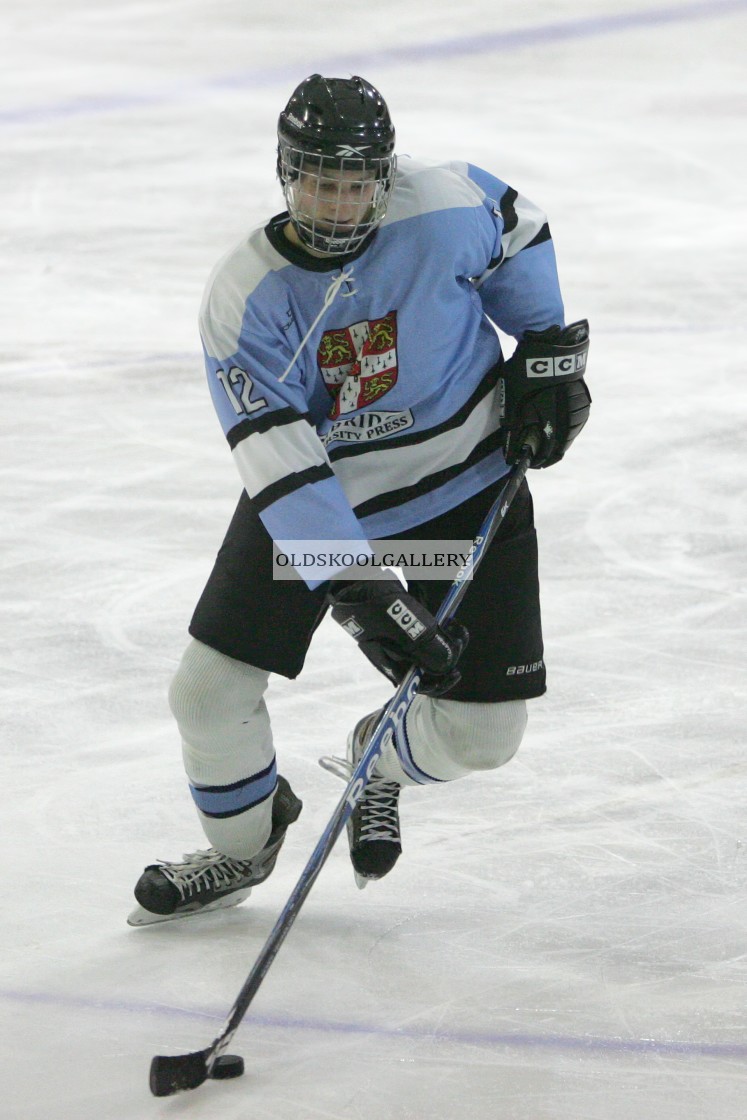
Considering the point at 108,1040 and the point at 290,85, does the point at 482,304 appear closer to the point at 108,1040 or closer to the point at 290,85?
the point at 108,1040

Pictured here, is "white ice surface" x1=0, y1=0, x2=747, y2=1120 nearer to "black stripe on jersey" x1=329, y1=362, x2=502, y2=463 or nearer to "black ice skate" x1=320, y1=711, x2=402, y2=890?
"black ice skate" x1=320, y1=711, x2=402, y2=890

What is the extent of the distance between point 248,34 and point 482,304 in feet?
21.3

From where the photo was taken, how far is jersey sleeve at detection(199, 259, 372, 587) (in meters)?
2.04

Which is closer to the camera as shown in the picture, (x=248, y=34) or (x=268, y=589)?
(x=268, y=589)

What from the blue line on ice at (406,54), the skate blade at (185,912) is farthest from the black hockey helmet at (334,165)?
the blue line on ice at (406,54)

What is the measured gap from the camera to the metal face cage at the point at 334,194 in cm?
198

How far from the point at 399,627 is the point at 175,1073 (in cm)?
63

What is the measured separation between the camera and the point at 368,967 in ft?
7.22

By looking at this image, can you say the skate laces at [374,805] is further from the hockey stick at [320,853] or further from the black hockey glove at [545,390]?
the black hockey glove at [545,390]

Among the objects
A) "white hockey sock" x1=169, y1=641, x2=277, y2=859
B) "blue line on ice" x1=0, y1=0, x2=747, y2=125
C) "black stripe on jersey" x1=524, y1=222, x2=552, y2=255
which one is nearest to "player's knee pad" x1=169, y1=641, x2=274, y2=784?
"white hockey sock" x1=169, y1=641, x2=277, y2=859

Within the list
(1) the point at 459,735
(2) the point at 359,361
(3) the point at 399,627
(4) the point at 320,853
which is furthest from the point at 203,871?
(2) the point at 359,361

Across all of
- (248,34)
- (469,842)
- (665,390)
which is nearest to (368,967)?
(469,842)

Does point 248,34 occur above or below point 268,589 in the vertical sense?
below

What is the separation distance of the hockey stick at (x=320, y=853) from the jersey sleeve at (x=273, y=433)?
0.23 meters
